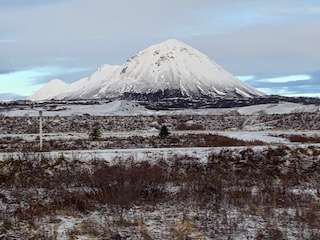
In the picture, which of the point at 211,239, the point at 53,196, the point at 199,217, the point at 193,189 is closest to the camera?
the point at 211,239

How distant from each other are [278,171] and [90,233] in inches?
395

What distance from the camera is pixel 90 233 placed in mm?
10109

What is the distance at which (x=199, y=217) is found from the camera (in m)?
11.4

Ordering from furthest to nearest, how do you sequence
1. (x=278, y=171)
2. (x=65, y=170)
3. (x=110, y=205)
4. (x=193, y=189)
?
(x=278, y=171) < (x=65, y=170) < (x=193, y=189) < (x=110, y=205)

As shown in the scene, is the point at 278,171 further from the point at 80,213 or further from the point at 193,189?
the point at 80,213

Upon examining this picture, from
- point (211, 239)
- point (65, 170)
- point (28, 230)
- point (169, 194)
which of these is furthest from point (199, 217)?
point (65, 170)

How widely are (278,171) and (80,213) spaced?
887 centimetres

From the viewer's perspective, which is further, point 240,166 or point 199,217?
point 240,166

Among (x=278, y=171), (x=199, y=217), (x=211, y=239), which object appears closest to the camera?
(x=211, y=239)

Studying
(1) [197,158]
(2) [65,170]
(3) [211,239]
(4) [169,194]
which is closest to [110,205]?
(4) [169,194]

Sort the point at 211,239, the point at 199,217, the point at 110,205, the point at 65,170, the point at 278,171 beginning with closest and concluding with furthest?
the point at 211,239, the point at 199,217, the point at 110,205, the point at 65,170, the point at 278,171

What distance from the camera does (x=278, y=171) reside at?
18781 mm

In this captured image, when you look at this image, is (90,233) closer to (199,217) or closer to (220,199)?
(199,217)

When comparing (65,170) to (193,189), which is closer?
(193,189)
